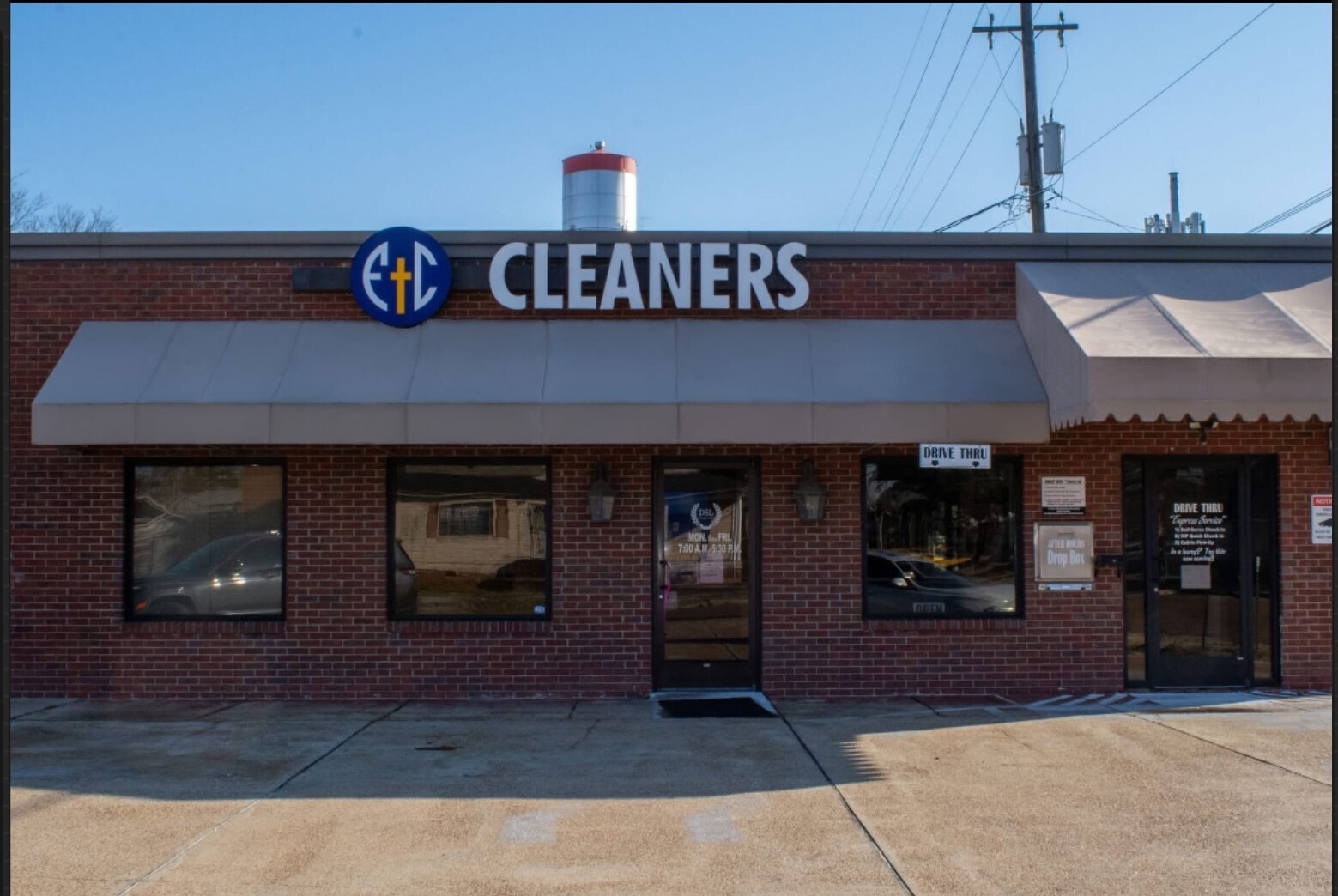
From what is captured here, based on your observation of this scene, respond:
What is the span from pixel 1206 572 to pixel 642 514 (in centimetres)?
523

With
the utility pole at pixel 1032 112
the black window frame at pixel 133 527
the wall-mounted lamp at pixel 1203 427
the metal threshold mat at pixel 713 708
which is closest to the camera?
the metal threshold mat at pixel 713 708

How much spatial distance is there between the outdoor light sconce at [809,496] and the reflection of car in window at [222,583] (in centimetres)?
471

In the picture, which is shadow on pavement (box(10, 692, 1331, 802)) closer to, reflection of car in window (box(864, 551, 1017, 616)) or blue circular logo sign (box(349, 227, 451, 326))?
reflection of car in window (box(864, 551, 1017, 616))

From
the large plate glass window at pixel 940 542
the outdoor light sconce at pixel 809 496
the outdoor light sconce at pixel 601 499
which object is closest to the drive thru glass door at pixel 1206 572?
the large plate glass window at pixel 940 542

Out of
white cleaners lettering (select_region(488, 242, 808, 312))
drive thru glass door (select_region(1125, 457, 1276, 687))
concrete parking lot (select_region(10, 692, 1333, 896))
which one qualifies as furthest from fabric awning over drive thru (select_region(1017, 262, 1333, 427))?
concrete parking lot (select_region(10, 692, 1333, 896))

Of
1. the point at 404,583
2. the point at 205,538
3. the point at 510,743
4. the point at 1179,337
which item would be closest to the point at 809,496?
the point at 1179,337

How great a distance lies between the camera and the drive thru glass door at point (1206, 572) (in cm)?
1169

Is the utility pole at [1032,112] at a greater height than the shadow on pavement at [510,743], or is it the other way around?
the utility pole at [1032,112]

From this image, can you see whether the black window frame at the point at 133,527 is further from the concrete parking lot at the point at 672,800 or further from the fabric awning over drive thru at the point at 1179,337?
the fabric awning over drive thru at the point at 1179,337


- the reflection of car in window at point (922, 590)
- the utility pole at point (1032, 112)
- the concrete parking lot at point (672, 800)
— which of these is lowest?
the concrete parking lot at point (672, 800)

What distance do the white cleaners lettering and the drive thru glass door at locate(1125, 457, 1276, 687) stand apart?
3703 millimetres

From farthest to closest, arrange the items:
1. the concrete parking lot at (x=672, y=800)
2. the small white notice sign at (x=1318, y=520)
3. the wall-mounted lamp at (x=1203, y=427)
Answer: the small white notice sign at (x=1318, y=520) < the wall-mounted lamp at (x=1203, y=427) < the concrete parking lot at (x=672, y=800)

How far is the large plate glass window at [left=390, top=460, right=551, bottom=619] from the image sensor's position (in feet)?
37.8

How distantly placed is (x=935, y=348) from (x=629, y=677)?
4.04 m
